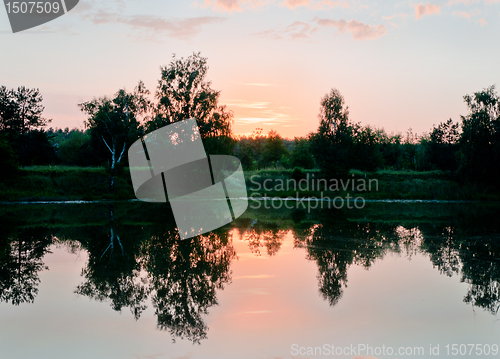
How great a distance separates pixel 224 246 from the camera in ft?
43.5

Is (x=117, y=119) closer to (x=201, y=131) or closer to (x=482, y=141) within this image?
(x=201, y=131)

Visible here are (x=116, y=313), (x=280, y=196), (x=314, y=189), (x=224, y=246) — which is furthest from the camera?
(x=314, y=189)

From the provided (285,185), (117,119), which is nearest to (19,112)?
(117,119)

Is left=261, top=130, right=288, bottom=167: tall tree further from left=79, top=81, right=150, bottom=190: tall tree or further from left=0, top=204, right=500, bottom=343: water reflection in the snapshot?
left=0, top=204, right=500, bottom=343: water reflection

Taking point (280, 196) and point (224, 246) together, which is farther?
point (280, 196)

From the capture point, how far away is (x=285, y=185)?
40594 millimetres

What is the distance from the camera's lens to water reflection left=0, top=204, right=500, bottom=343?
787 centimetres

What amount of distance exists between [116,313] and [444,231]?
49.6ft

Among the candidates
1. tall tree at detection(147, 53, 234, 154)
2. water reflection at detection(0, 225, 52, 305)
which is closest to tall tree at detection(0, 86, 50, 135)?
tall tree at detection(147, 53, 234, 154)

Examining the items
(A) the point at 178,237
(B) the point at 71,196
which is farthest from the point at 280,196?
(A) the point at 178,237

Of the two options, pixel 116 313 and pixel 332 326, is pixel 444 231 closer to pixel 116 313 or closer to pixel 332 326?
pixel 332 326

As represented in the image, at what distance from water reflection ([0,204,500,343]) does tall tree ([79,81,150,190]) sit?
15.5 meters

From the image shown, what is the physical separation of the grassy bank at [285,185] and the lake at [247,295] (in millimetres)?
18395

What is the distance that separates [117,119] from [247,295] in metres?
31.7
